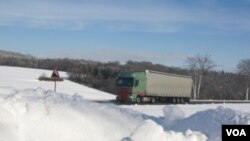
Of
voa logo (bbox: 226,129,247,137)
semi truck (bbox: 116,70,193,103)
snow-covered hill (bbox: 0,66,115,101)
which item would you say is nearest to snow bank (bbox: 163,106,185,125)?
voa logo (bbox: 226,129,247,137)

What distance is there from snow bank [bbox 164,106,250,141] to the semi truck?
3279 centimetres

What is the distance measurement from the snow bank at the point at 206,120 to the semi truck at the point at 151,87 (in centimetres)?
3279

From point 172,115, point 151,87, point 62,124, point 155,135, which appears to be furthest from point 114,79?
point 155,135

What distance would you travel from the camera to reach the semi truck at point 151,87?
1811 inches

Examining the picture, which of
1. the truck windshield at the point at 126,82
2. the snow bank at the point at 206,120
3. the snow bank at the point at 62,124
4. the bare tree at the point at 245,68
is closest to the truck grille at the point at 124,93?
the truck windshield at the point at 126,82

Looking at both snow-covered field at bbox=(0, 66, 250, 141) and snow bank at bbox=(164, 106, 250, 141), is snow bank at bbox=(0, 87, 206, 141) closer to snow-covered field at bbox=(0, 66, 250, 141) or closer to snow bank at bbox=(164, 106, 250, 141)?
snow-covered field at bbox=(0, 66, 250, 141)

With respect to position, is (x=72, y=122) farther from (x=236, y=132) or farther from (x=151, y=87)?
(x=151, y=87)

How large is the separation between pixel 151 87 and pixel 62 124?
39897 millimetres

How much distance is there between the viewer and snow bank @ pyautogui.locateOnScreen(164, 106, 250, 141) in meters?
11.6

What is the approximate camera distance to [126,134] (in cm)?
1039

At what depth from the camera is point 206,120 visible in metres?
12.1

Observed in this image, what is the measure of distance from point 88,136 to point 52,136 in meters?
0.70

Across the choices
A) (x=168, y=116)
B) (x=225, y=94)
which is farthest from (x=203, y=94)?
(x=168, y=116)

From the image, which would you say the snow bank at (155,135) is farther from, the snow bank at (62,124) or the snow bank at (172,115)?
the snow bank at (172,115)
